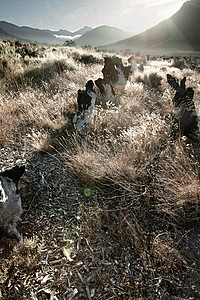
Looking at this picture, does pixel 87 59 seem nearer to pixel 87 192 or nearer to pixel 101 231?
pixel 87 192

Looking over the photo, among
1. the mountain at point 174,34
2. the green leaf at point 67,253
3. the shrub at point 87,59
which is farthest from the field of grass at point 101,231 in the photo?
the mountain at point 174,34

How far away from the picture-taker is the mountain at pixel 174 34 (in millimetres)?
99688

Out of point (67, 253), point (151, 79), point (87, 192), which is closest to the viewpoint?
point (67, 253)

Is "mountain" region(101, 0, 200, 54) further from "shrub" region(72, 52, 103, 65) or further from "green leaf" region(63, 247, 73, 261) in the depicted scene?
"green leaf" region(63, 247, 73, 261)

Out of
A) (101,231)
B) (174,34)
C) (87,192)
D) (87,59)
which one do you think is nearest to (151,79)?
(87,59)

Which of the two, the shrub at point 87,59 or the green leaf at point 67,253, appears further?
the shrub at point 87,59

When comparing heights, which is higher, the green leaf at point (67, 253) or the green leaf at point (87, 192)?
the green leaf at point (87, 192)

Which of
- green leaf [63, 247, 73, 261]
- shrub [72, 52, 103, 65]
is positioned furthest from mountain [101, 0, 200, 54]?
green leaf [63, 247, 73, 261]

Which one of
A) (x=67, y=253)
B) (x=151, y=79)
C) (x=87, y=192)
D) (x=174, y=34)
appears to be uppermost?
(x=174, y=34)

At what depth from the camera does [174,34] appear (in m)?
119

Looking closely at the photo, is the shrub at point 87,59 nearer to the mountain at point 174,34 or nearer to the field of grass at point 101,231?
the field of grass at point 101,231

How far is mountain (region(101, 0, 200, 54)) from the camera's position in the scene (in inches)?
3925

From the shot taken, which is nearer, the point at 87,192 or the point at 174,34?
the point at 87,192

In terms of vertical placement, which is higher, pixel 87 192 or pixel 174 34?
pixel 174 34
